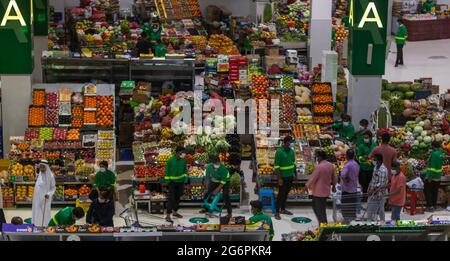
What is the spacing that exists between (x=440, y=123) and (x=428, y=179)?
2.30 m

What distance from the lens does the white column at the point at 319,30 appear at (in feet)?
71.8

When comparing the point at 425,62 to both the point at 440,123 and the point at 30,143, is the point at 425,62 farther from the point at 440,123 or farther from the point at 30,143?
the point at 30,143

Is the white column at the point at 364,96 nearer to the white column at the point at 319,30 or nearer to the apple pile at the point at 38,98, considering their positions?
the white column at the point at 319,30

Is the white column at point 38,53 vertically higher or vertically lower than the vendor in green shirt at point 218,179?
higher

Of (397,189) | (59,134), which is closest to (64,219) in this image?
(59,134)

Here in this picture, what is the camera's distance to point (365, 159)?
16141mm

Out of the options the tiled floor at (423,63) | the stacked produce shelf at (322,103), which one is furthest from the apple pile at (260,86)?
the tiled floor at (423,63)

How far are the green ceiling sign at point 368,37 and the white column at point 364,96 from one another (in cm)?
14

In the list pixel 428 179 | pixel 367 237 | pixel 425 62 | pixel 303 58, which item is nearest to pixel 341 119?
pixel 428 179

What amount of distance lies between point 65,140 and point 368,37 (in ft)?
18.2

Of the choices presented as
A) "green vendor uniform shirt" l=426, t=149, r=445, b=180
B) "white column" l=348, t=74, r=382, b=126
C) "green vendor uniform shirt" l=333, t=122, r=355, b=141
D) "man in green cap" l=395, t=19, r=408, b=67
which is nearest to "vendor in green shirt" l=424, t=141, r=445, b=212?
"green vendor uniform shirt" l=426, t=149, r=445, b=180

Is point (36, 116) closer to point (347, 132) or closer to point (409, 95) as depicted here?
point (347, 132)

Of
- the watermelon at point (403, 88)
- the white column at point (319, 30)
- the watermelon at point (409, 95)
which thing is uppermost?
the white column at point (319, 30)

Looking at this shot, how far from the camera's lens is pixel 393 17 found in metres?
29.5
